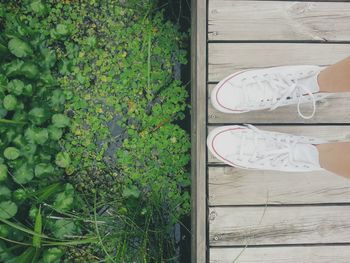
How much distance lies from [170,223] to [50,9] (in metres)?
1.42

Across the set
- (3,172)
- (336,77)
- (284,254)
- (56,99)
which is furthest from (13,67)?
(284,254)

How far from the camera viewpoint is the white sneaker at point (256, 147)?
229 cm

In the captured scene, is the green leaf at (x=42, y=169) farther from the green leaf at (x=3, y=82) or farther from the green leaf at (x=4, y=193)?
the green leaf at (x=3, y=82)

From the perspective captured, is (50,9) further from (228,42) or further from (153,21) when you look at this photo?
(228,42)

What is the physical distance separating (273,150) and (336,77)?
470mm

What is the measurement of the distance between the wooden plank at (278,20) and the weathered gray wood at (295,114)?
0.31 m

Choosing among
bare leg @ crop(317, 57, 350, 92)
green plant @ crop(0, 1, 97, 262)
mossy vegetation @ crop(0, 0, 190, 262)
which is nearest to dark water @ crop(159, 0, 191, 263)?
mossy vegetation @ crop(0, 0, 190, 262)

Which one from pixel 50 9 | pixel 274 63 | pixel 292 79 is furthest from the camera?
pixel 50 9

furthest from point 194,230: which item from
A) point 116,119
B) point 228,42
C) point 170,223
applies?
point 228,42

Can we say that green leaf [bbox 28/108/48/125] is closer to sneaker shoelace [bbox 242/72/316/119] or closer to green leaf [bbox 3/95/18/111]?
green leaf [bbox 3/95/18/111]

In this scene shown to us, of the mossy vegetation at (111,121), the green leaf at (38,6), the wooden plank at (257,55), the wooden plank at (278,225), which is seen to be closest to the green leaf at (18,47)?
the mossy vegetation at (111,121)

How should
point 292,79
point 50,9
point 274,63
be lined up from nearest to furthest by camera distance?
point 292,79
point 274,63
point 50,9

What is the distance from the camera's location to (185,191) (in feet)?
9.32

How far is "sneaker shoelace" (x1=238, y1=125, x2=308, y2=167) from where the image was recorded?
2.29 metres
